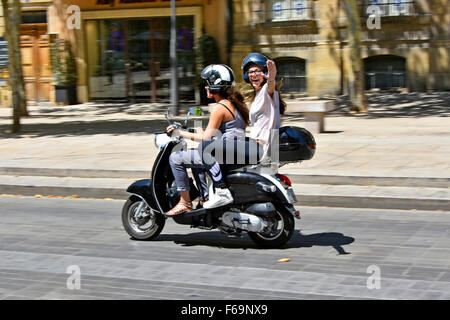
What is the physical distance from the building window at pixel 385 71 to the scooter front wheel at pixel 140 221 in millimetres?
16135

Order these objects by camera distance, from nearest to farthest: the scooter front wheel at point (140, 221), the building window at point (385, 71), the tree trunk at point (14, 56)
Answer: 1. the scooter front wheel at point (140, 221)
2. the tree trunk at point (14, 56)
3. the building window at point (385, 71)

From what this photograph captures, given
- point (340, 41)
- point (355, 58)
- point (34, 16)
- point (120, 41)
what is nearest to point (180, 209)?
point (355, 58)

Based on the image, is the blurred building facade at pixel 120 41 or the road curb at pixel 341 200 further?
the blurred building facade at pixel 120 41

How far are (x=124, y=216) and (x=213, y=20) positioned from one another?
56.0 ft

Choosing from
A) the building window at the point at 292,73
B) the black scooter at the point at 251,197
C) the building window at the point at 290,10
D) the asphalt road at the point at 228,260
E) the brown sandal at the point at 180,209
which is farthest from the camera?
the building window at the point at 292,73

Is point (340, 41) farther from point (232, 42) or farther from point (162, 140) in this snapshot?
point (162, 140)

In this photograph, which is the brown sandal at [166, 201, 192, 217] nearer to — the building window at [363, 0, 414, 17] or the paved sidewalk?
the paved sidewalk

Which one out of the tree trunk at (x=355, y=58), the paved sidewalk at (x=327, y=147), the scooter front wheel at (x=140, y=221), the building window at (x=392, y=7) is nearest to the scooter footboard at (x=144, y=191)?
the scooter front wheel at (x=140, y=221)

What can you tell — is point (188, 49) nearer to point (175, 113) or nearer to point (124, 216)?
point (175, 113)

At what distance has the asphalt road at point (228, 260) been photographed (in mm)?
5836

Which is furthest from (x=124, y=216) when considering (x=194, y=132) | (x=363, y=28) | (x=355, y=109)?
(x=363, y=28)

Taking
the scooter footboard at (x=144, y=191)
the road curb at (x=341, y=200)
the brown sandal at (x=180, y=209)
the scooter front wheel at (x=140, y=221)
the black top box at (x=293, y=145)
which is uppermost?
the black top box at (x=293, y=145)

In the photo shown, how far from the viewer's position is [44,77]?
2630cm

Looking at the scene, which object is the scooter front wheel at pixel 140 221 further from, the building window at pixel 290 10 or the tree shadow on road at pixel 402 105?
the building window at pixel 290 10
